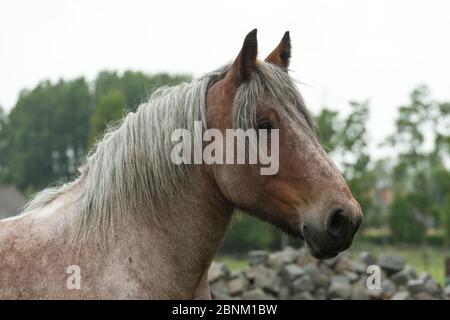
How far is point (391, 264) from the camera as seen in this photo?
37.5ft

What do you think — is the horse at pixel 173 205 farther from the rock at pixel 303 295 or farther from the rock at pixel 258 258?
the rock at pixel 258 258

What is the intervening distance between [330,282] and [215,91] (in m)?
7.88

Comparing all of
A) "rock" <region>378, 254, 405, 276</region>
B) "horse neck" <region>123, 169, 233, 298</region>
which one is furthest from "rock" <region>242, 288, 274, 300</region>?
"horse neck" <region>123, 169, 233, 298</region>

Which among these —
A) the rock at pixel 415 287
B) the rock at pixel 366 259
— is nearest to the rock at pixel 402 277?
the rock at pixel 415 287

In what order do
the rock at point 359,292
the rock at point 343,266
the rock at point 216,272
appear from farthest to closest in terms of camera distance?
the rock at point 343,266, the rock at point 359,292, the rock at point 216,272

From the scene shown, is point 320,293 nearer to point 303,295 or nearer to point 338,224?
point 303,295

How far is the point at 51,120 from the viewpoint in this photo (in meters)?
56.9

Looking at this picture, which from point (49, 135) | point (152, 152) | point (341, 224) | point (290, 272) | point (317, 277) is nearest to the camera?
point (341, 224)

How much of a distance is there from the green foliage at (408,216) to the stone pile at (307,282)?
22718 mm

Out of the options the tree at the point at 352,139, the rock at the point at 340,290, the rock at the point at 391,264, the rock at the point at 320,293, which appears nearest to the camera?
the rock at the point at 340,290

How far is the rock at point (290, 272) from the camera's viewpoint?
9.81 meters

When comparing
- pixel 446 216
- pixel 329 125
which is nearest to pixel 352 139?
pixel 329 125

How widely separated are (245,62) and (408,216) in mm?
32961
